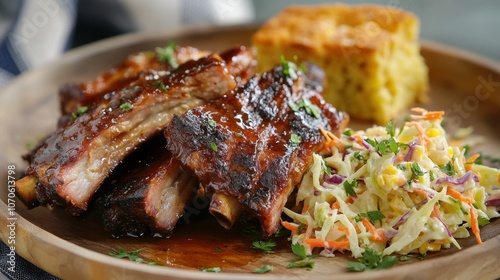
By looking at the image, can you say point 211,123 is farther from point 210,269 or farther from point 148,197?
point 210,269

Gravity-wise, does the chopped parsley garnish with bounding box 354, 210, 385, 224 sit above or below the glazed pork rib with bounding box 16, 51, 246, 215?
below

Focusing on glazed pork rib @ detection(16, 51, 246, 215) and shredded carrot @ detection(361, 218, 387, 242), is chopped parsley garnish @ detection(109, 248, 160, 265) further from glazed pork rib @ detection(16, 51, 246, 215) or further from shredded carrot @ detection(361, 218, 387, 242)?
shredded carrot @ detection(361, 218, 387, 242)

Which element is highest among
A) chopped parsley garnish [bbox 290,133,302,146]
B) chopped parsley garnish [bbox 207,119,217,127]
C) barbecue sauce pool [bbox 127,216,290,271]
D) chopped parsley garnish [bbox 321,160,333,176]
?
chopped parsley garnish [bbox 207,119,217,127]

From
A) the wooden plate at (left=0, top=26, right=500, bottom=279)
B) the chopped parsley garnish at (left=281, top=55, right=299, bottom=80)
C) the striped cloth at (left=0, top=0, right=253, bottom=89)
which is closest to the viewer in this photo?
the wooden plate at (left=0, top=26, right=500, bottom=279)

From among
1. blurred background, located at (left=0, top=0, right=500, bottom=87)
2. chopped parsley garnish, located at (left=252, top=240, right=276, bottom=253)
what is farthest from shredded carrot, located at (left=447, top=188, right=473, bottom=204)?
blurred background, located at (left=0, top=0, right=500, bottom=87)

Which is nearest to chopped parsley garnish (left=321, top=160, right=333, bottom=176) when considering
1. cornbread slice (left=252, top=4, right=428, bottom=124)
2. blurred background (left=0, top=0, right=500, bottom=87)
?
cornbread slice (left=252, top=4, right=428, bottom=124)

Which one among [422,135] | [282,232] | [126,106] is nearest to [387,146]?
[422,135]

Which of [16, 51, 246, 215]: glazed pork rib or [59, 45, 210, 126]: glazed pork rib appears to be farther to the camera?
[59, 45, 210, 126]: glazed pork rib

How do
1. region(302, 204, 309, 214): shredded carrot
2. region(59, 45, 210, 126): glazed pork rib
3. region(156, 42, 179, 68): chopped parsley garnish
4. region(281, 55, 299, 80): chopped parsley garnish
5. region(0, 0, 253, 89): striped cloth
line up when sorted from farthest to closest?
1. region(0, 0, 253, 89): striped cloth
2. region(156, 42, 179, 68): chopped parsley garnish
3. region(59, 45, 210, 126): glazed pork rib
4. region(281, 55, 299, 80): chopped parsley garnish
5. region(302, 204, 309, 214): shredded carrot
